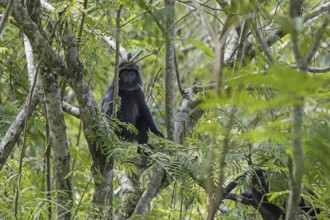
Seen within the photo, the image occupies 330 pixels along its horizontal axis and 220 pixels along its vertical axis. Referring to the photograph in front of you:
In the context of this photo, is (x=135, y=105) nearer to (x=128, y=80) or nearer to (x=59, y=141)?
(x=128, y=80)

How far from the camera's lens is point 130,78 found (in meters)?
7.91

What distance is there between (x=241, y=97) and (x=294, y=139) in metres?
0.23

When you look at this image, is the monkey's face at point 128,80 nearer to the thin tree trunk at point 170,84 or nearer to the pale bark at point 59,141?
the pale bark at point 59,141

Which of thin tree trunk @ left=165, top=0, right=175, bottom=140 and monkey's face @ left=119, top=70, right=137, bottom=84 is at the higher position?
monkey's face @ left=119, top=70, right=137, bottom=84

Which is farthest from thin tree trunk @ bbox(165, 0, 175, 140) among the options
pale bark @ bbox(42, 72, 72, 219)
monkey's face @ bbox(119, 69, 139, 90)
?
monkey's face @ bbox(119, 69, 139, 90)

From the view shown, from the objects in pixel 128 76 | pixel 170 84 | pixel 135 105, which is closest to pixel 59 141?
pixel 170 84

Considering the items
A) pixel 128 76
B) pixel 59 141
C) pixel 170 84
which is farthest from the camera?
pixel 128 76

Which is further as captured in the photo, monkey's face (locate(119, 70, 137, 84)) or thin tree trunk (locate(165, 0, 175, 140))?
monkey's face (locate(119, 70, 137, 84))

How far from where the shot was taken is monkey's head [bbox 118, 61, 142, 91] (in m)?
7.79

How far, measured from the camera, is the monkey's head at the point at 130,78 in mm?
7787

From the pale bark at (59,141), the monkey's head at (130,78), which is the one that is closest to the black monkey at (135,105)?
the monkey's head at (130,78)

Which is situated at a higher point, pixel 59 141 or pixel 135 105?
pixel 135 105

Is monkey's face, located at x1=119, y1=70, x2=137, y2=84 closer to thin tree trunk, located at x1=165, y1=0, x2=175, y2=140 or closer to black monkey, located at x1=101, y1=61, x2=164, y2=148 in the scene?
black monkey, located at x1=101, y1=61, x2=164, y2=148

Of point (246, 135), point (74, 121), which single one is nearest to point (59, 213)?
point (246, 135)
